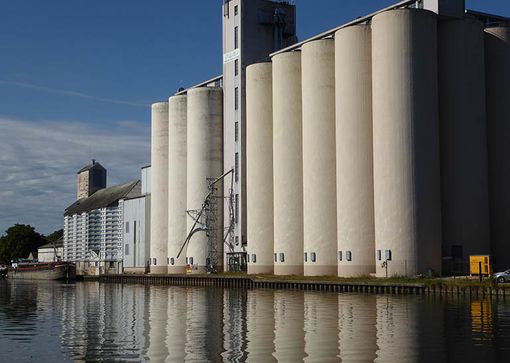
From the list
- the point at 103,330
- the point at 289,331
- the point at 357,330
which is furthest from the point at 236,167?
the point at 357,330

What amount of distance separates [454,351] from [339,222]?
4380cm

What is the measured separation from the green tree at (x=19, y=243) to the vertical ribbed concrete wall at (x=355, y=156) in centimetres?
12882

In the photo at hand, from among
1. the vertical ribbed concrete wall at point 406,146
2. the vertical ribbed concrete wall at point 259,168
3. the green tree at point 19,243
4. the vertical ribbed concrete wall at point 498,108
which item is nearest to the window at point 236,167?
the vertical ribbed concrete wall at point 259,168

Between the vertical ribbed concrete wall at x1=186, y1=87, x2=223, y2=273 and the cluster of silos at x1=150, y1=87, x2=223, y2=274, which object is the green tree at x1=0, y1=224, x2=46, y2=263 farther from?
the vertical ribbed concrete wall at x1=186, y1=87, x2=223, y2=273

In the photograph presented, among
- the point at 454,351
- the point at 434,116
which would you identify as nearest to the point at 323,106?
the point at 434,116

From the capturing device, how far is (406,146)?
64.5 metres

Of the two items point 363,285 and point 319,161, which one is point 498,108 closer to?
point 319,161

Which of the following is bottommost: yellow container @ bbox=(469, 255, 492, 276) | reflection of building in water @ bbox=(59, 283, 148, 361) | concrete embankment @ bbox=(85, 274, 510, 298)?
reflection of building in water @ bbox=(59, 283, 148, 361)

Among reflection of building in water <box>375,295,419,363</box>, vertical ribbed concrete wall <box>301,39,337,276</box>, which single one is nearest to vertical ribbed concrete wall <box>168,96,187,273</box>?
vertical ribbed concrete wall <box>301,39,337,276</box>

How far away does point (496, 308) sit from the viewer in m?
42.5

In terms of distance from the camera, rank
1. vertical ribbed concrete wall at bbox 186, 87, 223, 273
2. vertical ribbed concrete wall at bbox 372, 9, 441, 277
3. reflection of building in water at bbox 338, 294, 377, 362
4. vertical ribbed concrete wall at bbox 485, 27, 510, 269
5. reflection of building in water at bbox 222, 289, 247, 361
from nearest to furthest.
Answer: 1. reflection of building in water at bbox 338, 294, 377, 362
2. reflection of building in water at bbox 222, 289, 247, 361
3. vertical ribbed concrete wall at bbox 372, 9, 441, 277
4. vertical ribbed concrete wall at bbox 485, 27, 510, 269
5. vertical ribbed concrete wall at bbox 186, 87, 223, 273

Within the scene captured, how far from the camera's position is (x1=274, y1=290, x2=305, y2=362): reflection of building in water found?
25.7m

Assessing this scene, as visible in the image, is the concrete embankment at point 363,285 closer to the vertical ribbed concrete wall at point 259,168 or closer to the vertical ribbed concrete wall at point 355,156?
the vertical ribbed concrete wall at point 355,156

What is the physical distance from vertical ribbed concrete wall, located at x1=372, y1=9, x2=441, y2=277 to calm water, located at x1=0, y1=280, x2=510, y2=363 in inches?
534
